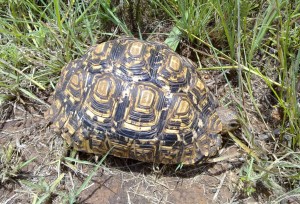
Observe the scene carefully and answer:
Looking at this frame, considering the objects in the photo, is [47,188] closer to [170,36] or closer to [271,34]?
[170,36]

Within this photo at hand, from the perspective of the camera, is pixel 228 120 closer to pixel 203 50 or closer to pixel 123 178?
pixel 203 50

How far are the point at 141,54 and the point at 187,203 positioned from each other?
1.06 m

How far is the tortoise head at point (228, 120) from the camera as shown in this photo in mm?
2416

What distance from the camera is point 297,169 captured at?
7.64 ft

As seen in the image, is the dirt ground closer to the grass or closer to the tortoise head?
the grass

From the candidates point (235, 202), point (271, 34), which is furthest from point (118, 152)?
point (271, 34)

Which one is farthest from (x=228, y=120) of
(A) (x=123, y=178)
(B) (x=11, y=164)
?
(B) (x=11, y=164)

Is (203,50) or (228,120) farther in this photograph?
(203,50)

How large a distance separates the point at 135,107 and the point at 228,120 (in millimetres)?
704

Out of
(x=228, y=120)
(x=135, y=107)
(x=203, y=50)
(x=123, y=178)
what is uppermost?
(x=203, y=50)

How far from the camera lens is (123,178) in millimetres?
2412

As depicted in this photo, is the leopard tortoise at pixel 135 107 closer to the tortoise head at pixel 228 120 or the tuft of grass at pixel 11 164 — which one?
the tortoise head at pixel 228 120

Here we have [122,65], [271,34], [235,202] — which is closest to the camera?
[122,65]

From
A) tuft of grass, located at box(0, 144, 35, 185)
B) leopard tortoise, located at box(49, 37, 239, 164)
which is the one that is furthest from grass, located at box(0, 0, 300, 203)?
leopard tortoise, located at box(49, 37, 239, 164)
